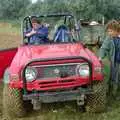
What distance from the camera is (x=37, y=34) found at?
28.4 ft

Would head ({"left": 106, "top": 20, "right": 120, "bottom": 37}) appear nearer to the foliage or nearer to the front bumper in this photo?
the front bumper

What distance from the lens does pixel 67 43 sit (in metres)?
8.16

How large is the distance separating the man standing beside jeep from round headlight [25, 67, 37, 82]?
72.0 inches

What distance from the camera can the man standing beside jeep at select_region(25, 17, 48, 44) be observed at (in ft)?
28.3

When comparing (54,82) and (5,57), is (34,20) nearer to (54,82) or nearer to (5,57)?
(5,57)

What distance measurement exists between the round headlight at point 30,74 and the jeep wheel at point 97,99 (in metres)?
1.03

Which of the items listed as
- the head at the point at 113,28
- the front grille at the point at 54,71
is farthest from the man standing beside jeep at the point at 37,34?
the front grille at the point at 54,71

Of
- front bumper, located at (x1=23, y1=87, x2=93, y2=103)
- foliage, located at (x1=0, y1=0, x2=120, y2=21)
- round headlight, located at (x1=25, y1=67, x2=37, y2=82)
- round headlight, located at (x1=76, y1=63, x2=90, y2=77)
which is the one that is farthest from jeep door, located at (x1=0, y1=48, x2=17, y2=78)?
foliage, located at (x1=0, y1=0, x2=120, y2=21)

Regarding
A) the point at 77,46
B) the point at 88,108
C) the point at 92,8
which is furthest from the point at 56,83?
the point at 92,8

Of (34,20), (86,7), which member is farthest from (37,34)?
(86,7)

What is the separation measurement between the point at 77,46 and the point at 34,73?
1458mm

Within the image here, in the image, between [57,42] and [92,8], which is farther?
[92,8]

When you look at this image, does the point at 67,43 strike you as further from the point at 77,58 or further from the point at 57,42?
the point at 77,58

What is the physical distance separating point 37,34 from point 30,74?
2.08m
